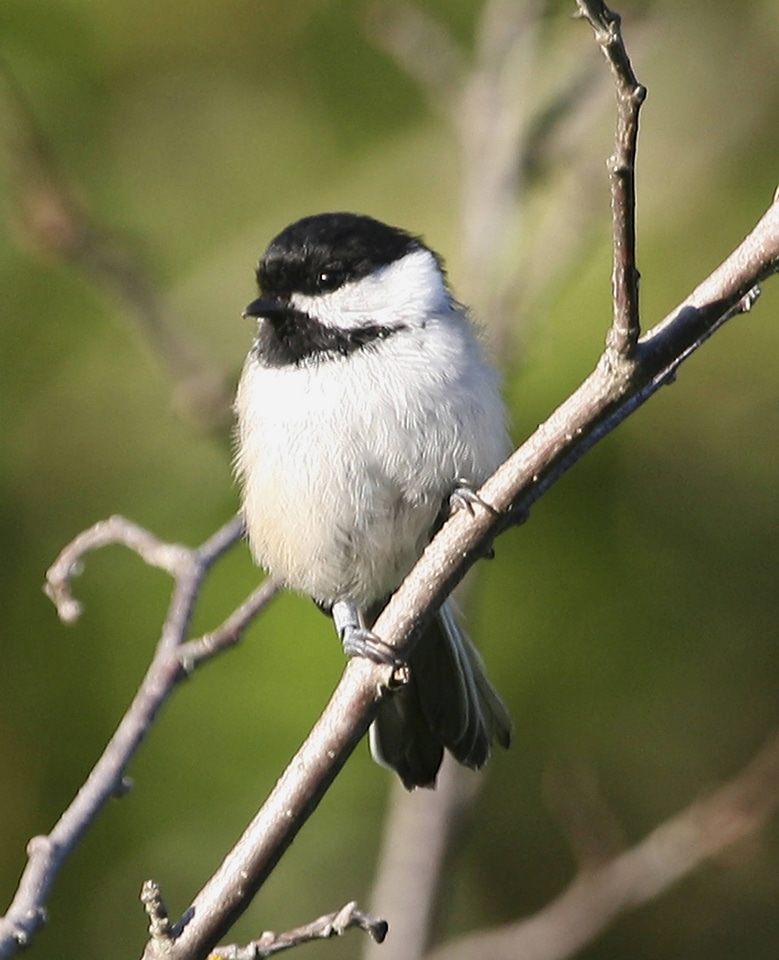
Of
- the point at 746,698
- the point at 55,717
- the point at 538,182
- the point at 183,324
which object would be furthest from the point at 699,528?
the point at 55,717

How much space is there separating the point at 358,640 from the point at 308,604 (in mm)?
1035

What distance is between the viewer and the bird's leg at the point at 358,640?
178cm

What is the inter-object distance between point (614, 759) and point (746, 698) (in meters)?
0.32

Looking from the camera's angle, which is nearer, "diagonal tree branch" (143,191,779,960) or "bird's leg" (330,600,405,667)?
"diagonal tree branch" (143,191,779,960)

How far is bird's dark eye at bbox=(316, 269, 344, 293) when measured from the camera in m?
2.61

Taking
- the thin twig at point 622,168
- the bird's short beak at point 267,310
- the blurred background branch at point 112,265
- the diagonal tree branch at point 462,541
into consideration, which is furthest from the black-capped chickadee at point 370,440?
the thin twig at point 622,168

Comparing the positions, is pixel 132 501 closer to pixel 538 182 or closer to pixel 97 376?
pixel 97 376

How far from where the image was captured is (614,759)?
122 inches

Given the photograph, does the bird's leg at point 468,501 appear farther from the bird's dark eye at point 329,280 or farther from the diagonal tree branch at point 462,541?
the bird's dark eye at point 329,280

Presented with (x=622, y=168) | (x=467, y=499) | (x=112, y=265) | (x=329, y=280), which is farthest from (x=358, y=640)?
(x=112, y=265)

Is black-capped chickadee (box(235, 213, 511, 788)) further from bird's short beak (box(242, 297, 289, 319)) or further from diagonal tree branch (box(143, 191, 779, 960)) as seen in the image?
diagonal tree branch (box(143, 191, 779, 960))

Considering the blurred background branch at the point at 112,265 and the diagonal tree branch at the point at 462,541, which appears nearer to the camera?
the diagonal tree branch at the point at 462,541

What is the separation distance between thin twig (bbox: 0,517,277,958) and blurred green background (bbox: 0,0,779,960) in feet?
2.73

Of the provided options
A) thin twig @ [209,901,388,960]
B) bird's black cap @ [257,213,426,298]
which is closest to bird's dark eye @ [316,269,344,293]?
bird's black cap @ [257,213,426,298]
